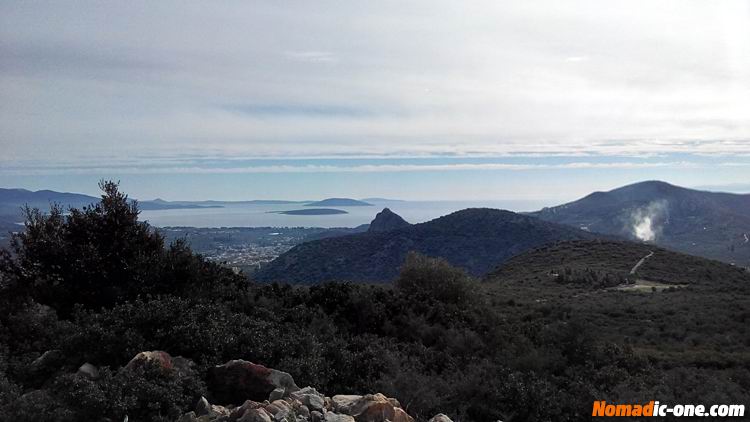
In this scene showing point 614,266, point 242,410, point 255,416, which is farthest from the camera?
point 614,266

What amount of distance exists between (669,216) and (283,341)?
13666cm

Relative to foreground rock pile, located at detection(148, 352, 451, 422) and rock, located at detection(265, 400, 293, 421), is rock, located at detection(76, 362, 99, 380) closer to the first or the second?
foreground rock pile, located at detection(148, 352, 451, 422)

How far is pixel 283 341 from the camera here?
8.30 m

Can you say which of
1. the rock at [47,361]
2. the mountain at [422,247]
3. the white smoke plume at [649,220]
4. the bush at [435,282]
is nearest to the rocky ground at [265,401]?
the rock at [47,361]

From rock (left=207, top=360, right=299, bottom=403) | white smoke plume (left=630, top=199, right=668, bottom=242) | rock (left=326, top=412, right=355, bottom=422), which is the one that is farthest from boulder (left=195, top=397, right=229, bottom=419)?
white smoke plume (left=630, top=199, right=668, bottom=242)

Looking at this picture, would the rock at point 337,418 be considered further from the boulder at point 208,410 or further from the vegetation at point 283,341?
the vegetation at point 283,341

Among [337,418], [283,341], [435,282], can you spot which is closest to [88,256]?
[283,341]

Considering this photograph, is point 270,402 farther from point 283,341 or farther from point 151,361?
point 283,341

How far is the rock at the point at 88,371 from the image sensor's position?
21.8 feet

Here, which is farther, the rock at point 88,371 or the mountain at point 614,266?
the mountain at point 614,266

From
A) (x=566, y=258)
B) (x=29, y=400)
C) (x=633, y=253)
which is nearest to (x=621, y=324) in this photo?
(x=29, y=400)

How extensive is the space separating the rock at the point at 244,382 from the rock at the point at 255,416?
1.17 meters

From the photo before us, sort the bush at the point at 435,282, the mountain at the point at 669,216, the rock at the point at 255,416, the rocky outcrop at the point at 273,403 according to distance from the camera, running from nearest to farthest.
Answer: the rock at the point at 255,416, the rocky outcrop at the point at 273,403, the bush at the point at 435,282, the mountain at the point at 669,216

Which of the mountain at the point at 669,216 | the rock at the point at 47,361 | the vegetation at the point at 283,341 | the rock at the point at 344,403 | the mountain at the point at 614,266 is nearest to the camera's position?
the rock at the point at 344,403
